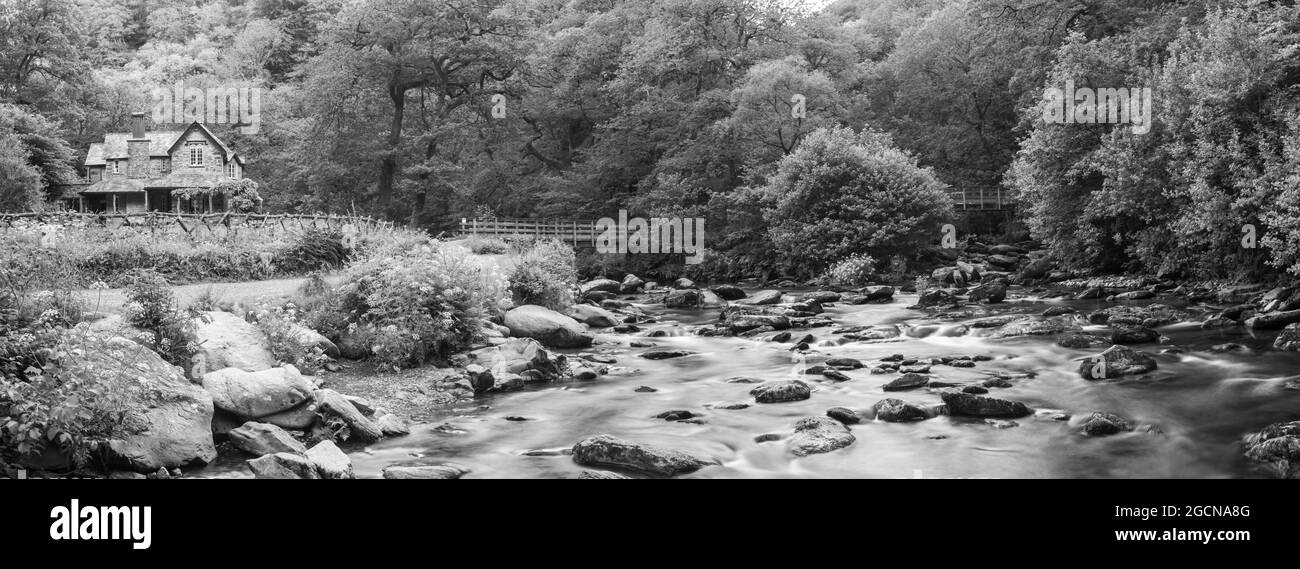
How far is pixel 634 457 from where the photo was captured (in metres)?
9.96

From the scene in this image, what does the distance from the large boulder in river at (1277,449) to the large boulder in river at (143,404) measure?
35.5 feet

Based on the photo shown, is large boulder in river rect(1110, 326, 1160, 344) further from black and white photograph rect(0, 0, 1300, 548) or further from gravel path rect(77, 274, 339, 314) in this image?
gravel path rect(77, 274, 339, 314)

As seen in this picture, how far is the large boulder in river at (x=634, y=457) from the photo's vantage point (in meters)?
9.88

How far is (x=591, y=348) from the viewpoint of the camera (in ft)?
62.5

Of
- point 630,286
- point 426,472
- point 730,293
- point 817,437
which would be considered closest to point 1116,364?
point 817,437

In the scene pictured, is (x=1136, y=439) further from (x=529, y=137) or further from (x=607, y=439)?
(x=529, y=137)

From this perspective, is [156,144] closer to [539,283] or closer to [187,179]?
[187,179]

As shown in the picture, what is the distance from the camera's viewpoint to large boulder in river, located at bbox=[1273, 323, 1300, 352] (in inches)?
622

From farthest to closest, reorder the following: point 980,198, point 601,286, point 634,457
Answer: point 980,198
point 601,286
point 634,457

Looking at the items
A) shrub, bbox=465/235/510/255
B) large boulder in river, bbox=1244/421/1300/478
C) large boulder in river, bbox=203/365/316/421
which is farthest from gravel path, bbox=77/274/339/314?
large boulder in river, bbox=1244/421/1300/478

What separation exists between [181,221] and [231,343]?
1199 centimetres

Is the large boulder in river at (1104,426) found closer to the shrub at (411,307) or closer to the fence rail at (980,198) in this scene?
the shrub at (411,307)

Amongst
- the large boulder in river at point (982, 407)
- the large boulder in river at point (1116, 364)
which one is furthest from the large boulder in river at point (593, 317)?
the large boulder in river at point (982, 407)

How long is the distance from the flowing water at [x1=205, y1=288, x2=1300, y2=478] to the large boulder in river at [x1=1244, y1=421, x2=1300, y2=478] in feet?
0.64
